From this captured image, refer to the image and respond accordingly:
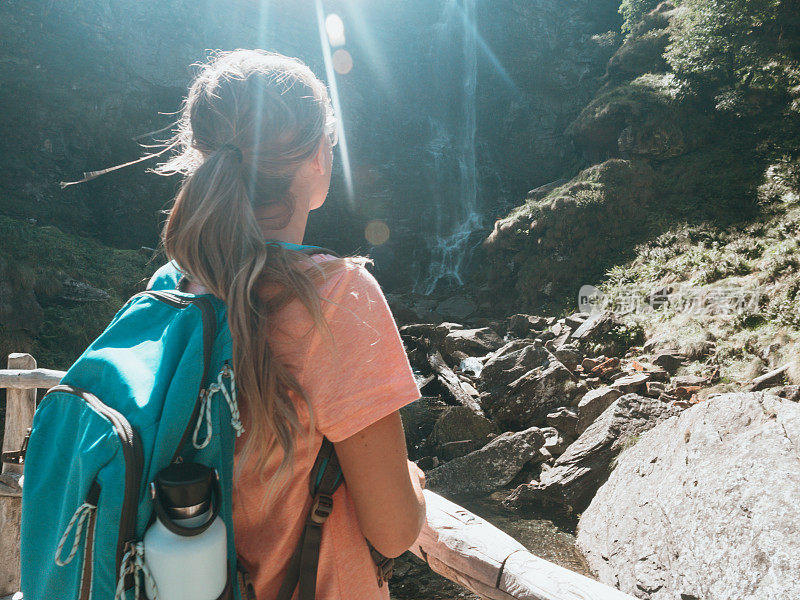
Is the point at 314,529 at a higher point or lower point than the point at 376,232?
higher

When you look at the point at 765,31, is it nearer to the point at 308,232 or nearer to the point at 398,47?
the point at 308,232

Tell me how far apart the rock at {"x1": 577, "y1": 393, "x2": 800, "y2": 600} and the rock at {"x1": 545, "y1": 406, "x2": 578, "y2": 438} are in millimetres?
1735

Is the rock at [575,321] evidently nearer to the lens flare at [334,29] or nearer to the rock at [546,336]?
the rock at [546,336]

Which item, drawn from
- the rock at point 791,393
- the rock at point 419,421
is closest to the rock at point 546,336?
the rock at point 419,421

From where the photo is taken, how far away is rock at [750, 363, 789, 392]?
551cm

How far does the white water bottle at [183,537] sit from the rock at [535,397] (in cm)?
634

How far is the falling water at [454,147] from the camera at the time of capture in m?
21.0

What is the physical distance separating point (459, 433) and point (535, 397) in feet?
3.76

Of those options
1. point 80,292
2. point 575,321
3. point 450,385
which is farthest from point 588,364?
point 80,292

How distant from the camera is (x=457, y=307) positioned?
17.1 metres

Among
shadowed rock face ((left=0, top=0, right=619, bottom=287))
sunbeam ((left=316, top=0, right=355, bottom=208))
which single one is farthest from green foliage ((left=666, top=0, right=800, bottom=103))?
sunbeam ((left=316, top=0, right=355, bottom=208))

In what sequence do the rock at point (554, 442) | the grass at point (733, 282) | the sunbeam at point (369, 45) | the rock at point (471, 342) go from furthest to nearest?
the sunbeam at point (369, 45) < the rock at point (471, 342) < the grass at point (733, 282) < the rock at point (554, 442)

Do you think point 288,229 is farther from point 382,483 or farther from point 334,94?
point 334,94

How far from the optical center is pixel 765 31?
13.5m
